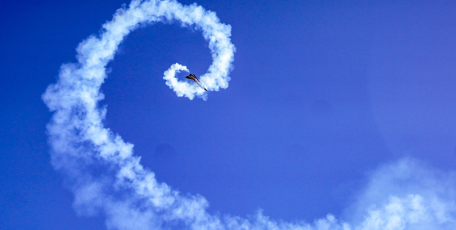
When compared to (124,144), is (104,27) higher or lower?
higher

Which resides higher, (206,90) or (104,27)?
(104,27)

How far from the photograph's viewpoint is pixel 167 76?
7638 cm

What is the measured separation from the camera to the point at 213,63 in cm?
7738

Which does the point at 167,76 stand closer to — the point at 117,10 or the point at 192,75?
the point at 192,75

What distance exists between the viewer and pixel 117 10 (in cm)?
7625

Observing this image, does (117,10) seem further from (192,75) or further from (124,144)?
(124,144)

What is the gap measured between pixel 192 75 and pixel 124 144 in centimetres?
1504

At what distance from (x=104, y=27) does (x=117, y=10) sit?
336 cm

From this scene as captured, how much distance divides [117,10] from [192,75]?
15059mm

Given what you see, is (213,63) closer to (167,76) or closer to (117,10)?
(167,76)

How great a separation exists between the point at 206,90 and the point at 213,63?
14.9ft

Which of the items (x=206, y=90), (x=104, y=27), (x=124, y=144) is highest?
(x=104, y=27)

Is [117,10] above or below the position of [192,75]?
above

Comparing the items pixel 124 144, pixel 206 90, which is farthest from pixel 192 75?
pixel 124 144
